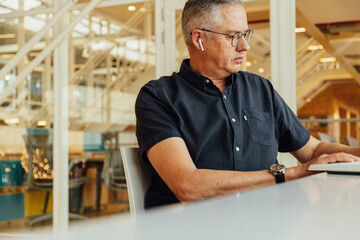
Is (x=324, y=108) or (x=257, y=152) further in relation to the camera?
(x=324, y=108)

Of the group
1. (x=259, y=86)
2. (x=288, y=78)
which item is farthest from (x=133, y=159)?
(x=288, y=78)

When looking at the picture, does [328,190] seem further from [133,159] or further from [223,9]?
[223,9]

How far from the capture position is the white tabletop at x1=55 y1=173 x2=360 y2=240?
35 centimetres

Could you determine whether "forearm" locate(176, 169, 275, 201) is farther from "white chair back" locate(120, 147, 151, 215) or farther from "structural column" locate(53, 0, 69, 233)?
"structural column" locate(53, 0, 69, 233)

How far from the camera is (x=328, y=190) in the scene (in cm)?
79

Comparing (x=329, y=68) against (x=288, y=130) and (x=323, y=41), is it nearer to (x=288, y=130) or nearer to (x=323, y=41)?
(x=323, y=41)

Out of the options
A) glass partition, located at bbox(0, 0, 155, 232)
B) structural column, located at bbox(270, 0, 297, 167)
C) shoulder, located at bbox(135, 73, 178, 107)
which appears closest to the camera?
shoulder, located at bbox(135, 73, 178, 107)

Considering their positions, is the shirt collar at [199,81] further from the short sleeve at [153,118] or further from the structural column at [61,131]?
the structural column at [61,131]

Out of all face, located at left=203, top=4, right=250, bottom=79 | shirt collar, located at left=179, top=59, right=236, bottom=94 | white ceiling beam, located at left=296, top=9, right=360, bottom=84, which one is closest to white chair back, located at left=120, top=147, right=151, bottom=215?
shirt collar, located at left=179, top=59, right=236, bottom=94

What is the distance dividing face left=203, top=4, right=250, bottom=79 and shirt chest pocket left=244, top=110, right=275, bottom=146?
176 millimetres

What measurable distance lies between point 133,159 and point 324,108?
91.2 inches

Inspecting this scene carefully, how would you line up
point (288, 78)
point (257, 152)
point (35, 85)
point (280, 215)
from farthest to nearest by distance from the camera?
point (35, 85), point (288, 78), point (257, 152), point (280, 215)

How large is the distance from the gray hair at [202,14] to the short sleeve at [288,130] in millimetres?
352

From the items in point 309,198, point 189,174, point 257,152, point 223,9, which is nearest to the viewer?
point 309,198
